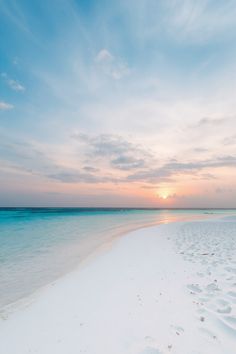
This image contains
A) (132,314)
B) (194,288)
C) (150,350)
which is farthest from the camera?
(194,288)

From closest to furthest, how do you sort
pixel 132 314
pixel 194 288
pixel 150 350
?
pixel 150 350 → pixel 132 314 → pixel 194 288

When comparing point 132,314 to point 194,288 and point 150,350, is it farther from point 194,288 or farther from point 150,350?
point 194,288

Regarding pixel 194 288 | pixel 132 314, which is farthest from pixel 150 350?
pixel 194 288

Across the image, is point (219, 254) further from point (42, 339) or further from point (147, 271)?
point (42, 339)

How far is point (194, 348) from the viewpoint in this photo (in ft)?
8.48

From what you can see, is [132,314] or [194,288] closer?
[132,314]

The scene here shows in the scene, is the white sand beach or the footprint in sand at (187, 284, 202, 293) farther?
the footprint in sand at (187, 284, 202, 293)

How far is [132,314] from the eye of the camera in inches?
141

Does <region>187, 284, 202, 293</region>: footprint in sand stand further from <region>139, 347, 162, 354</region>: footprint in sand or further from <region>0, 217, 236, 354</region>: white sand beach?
<region>139, 347, 162, 354</region>: footprint in sand

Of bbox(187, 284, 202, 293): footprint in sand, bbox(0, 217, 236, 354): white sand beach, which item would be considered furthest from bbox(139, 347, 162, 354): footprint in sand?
bbox(187, 284, 202, 293): footprint in sand

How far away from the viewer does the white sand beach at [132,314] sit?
278cm

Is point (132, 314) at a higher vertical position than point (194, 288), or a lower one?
lower

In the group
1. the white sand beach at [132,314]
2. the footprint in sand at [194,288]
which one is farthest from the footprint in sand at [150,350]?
the footprint in sand at [194,288]

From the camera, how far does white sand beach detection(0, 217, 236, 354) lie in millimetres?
2775
